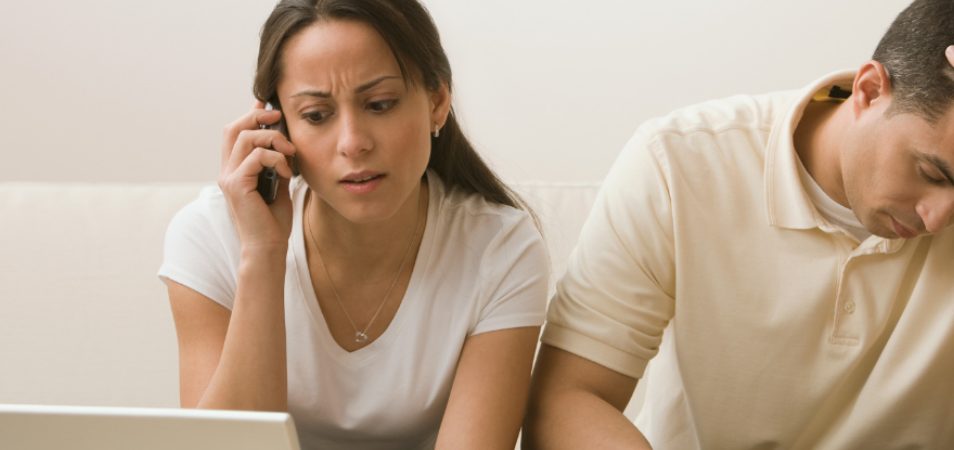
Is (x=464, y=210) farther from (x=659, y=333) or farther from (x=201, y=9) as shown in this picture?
(x=201, y=9)

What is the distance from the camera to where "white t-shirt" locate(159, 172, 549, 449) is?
Result: 61.0 inches

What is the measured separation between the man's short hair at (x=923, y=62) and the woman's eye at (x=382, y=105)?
588 mm

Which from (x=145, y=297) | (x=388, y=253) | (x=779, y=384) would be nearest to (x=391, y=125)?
(x=388, y=253)

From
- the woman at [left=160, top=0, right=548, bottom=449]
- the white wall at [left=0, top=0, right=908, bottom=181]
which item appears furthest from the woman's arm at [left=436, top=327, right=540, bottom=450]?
the white wall at [left=0, top=0, right=908, bottom=181]

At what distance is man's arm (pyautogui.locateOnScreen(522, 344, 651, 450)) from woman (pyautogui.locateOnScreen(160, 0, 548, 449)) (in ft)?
0.11

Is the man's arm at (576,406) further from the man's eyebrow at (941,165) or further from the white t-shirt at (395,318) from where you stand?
the man's eyebrow at (941,165)

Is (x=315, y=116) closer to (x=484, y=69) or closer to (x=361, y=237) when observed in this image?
(x=361, y=237)

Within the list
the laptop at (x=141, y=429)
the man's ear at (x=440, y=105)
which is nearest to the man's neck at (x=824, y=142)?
the man's ear at (x=440, y=105)

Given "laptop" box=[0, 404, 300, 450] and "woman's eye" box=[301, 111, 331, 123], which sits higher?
"woman's eye" box=[301, 111, 331, 123]

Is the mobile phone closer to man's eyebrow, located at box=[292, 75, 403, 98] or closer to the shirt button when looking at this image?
man's eyebrow, located at box=[292, 75, 403, 98]

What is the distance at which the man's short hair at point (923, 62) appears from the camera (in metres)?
1.27

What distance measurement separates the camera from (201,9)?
8.93 feet

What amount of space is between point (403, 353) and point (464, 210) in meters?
0.22

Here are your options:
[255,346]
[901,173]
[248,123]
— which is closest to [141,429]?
[255,346]
